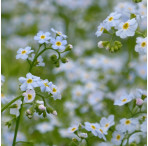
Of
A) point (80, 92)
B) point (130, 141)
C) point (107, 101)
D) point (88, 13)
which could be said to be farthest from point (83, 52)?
point (130, 141)

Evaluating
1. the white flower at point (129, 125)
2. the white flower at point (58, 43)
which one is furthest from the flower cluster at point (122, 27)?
the white flower at point (129, 125)

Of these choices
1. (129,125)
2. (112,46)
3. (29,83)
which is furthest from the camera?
(112,46)

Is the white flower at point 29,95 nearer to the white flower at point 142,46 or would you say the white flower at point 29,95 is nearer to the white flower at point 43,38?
the white flower at point 43,38

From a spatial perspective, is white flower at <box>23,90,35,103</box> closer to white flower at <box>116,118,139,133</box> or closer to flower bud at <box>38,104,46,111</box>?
flower bud at <box>38,104,46,111</box>

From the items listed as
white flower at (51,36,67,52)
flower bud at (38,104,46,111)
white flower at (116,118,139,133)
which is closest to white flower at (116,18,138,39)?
→ white flower at (51,36,67,52)

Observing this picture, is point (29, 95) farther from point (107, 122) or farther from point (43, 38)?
point (107, 122)

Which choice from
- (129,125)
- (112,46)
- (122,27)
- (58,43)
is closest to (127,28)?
(122,27)
